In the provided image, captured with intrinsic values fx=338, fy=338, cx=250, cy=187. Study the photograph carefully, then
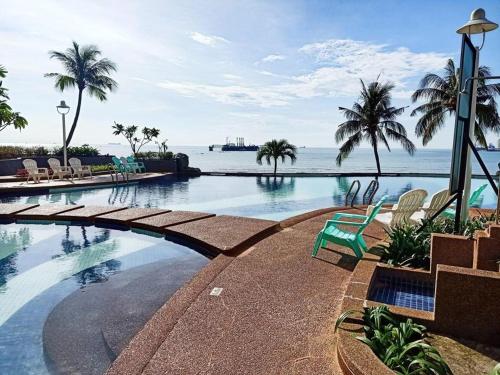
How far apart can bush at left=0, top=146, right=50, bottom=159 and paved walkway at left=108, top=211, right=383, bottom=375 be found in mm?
18984

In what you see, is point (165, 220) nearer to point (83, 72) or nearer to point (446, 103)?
point (446, 103)

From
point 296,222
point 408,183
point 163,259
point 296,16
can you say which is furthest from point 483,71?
point 163,259

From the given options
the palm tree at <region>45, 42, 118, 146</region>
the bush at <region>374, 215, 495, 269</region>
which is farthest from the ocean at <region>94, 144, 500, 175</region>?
the bush at <region>374, 215, 495, 269</region>

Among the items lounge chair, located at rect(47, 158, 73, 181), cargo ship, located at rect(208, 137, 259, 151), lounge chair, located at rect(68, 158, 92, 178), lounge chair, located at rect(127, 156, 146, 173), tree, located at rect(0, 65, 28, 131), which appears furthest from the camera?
cargo ship, located at rect(208, 137, 259, 151)

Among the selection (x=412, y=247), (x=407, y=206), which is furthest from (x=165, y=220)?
(x=412, y=247)

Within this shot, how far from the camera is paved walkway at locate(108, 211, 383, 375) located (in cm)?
241

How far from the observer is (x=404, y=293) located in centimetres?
349

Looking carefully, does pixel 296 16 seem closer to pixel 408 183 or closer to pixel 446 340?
pixel 446 340

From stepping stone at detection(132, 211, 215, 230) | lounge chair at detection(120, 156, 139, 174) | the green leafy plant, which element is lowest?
stepping stone at detection(132, 211, 215, 230)

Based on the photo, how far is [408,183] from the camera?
1725 cm

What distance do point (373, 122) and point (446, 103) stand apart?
432cm

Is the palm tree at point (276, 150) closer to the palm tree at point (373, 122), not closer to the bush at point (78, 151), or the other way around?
the palm tree at point (373, 122)

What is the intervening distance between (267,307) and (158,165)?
19.3m

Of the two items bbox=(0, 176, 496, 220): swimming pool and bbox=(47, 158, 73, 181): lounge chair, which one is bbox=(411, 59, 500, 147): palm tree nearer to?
→ bbox=(0, 176, 496, 220): swimming pool
